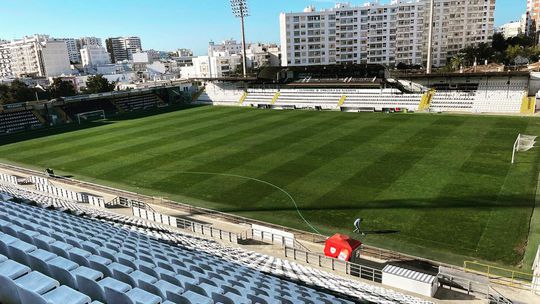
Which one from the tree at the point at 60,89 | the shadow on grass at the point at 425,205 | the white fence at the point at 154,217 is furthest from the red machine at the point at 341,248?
the tree at the point at 60,89

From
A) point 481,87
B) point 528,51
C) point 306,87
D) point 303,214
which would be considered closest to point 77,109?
point 306,87

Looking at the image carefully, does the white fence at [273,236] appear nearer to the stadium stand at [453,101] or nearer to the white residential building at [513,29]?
the stadium stand at [453,101]

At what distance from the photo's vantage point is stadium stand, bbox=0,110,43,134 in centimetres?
5091

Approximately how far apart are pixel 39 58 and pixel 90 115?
112 meters

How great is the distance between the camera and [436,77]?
54.0 meters

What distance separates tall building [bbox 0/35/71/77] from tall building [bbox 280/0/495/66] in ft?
307

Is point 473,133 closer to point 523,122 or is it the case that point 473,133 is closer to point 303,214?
point 523,122

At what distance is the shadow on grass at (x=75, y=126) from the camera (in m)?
45.9

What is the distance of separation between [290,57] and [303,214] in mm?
95630

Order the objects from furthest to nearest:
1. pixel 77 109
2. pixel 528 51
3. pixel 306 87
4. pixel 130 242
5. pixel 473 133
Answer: pixel 528 51 < pixel 306 87 < pixel 77 109 < pixel 473 133 < pixel 130 242

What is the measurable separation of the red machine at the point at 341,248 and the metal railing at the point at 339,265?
0.89 feet

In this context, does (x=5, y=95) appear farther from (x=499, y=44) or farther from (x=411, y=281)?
(x=499, y=44)

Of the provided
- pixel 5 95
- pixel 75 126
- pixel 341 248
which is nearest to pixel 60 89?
pixel 5 95

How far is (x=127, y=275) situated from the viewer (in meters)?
7.11
